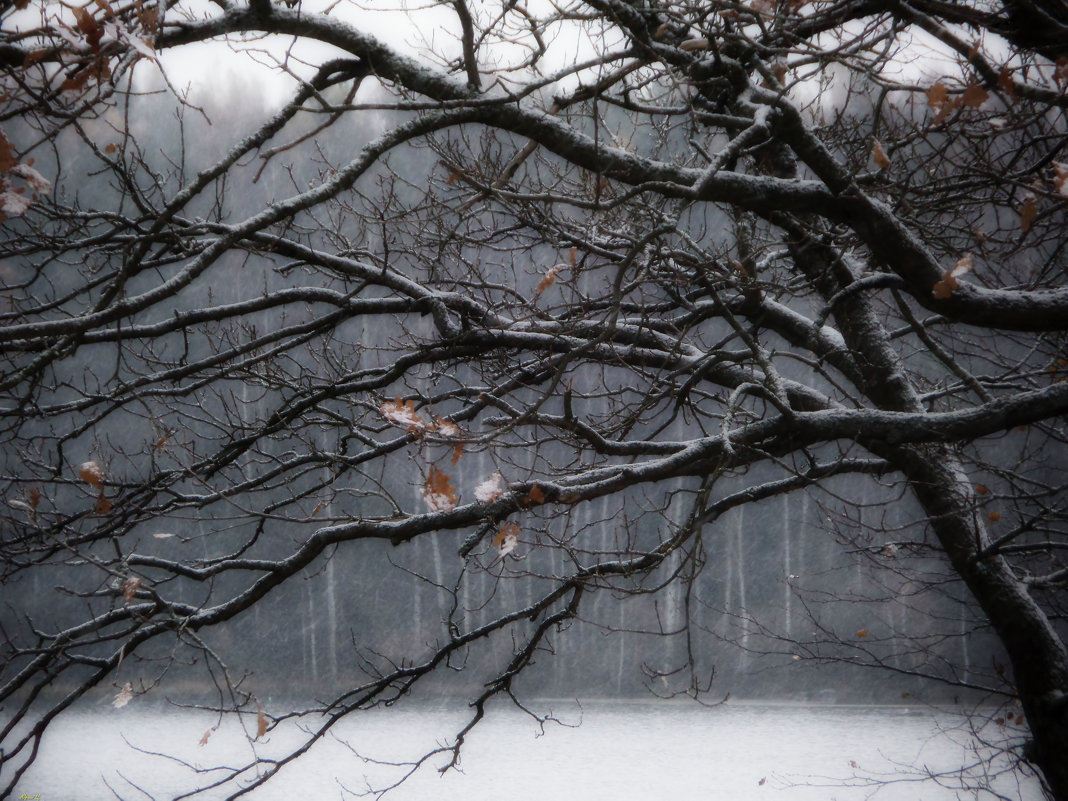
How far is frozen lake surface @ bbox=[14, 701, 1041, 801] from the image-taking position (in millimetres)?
10516

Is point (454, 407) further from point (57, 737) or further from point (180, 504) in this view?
point (180, 504)

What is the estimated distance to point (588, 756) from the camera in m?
12.3

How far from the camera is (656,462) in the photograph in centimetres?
369

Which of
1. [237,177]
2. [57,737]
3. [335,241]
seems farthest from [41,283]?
[335,241]

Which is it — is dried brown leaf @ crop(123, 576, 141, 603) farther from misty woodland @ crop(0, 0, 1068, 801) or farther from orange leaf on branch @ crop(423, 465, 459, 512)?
orange leaf on branch @ crop(423, 465, 459, 512)

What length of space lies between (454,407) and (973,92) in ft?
56.2

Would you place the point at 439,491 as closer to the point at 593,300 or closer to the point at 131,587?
the point at 131,587

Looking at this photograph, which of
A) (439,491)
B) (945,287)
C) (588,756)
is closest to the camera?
(945,287)

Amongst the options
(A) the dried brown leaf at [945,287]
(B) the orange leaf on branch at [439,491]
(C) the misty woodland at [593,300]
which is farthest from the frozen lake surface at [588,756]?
(A) the dried brown leaf at [945,287]

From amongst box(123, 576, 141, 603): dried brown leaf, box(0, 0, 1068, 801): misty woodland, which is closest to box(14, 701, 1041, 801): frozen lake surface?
box(0, 0, 1068, 801): misty woodland

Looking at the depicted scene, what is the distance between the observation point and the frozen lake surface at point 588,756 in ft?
34.5

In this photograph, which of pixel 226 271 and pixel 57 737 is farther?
pixel 226 271

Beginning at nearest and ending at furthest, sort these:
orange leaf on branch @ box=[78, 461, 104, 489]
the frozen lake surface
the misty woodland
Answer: the misty woodland
orange leaf on branch @ box=[78, 461, 104, 489]
the frozen lake surface

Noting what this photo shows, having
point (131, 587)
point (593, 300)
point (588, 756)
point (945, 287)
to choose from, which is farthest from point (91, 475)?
point (588, 756)
